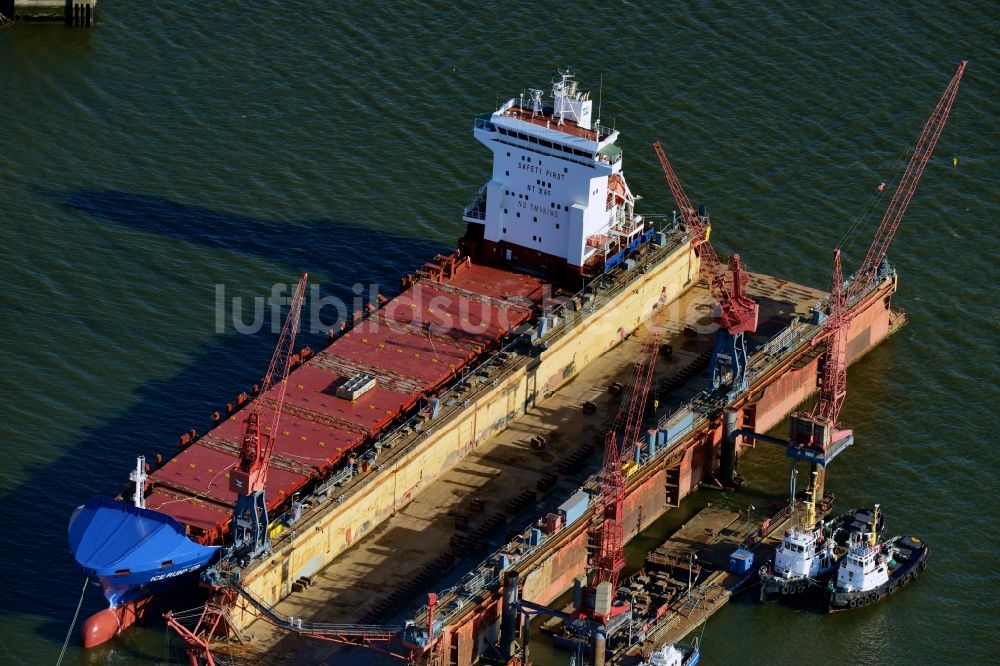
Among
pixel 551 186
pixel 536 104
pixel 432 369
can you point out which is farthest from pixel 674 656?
pixel 536 104

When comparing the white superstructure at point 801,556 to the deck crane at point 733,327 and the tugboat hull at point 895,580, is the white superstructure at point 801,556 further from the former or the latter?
the deck crane at point 733,327

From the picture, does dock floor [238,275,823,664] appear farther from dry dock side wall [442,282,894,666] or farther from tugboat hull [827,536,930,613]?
tugboat hull [827,536,930,613]

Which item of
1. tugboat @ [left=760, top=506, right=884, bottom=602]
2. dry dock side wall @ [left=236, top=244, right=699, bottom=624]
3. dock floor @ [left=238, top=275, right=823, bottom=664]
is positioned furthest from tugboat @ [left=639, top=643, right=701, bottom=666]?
dry dock side wall @ [left=236, top=244, right=699, bottom=624]

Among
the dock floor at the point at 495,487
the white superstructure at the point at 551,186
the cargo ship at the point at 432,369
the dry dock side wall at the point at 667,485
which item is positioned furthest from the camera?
the white superstructure at the point at 551,186

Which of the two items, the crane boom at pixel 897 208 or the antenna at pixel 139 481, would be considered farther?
the crane boom at pixel 897 208

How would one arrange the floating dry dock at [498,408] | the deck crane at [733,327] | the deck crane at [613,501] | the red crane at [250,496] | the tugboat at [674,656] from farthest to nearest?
the deck crane at [733,327], the floating dry dock at [498,408], the deck crane at [613,501], the red crane at [250,496], the tugboat at [674,656]

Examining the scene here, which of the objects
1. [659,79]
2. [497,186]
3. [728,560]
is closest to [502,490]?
[728,560]

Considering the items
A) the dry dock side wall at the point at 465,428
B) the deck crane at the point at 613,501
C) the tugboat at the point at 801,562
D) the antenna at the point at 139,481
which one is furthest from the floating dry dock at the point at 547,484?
the tugboat at the point at 801,562

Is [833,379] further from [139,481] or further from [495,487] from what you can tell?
[139,481]
